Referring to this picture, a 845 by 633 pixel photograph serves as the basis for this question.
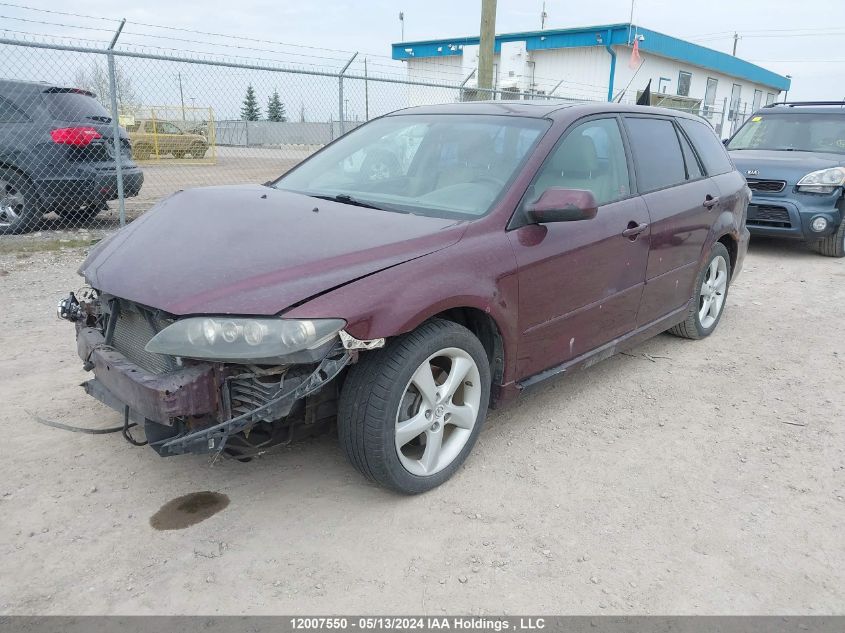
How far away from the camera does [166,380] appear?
2.39 meters

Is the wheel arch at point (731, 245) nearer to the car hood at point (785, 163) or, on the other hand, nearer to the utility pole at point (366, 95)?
the car hood at point (785, 163)

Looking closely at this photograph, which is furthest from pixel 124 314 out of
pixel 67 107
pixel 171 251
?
pixel 67 107

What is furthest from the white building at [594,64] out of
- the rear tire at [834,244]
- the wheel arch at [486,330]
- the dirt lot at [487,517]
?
the wheel arch at [486,330]

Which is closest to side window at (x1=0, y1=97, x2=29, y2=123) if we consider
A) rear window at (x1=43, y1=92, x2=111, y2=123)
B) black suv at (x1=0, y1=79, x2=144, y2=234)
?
black suv at (x1=0, y1=79, x2=144, y2=234)

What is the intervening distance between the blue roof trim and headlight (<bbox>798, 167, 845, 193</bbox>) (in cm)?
1807

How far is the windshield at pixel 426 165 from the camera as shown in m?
3.27

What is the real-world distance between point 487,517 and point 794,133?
891cm

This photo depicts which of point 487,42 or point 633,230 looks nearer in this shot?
point 633,230

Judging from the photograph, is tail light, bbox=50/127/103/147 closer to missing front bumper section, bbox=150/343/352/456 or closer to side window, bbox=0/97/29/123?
side window, bbox=0/97/29/123

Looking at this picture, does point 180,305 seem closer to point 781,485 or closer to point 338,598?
point 338,598

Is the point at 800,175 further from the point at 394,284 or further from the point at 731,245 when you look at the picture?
the point at 394,284

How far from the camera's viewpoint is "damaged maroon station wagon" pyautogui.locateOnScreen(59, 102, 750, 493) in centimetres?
243

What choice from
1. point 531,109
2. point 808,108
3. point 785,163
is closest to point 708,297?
point 531,109

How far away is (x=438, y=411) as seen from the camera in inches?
113
